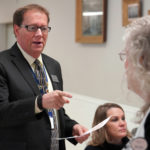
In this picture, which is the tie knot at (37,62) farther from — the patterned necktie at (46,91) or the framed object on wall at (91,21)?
the framed object on wall at (91,21)

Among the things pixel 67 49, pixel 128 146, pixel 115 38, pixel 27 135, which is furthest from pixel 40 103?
pixel 67 49

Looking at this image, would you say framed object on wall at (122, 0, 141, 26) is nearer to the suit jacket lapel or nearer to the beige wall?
the beige wall

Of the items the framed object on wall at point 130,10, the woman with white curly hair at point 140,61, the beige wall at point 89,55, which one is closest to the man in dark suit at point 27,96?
the woman with white curly hair at point 140,61

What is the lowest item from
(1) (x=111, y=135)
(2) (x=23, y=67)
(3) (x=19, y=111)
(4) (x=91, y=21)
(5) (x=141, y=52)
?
(1) (x=111, y=135)

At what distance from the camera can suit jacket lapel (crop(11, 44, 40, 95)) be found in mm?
2047

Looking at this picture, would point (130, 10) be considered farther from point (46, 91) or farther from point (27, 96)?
point (27, 96)

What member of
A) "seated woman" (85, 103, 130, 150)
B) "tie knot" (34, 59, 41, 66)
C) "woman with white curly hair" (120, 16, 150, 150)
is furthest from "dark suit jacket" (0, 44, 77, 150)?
"woman with white curly hair" (120, 16, 150, 150)

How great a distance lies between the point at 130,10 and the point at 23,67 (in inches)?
74.9

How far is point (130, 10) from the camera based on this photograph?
3455mm

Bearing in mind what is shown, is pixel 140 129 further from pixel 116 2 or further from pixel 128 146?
pixel 116 2

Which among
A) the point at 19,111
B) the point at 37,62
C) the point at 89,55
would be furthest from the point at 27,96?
the point at 89,55

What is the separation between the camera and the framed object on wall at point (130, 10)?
133 inches

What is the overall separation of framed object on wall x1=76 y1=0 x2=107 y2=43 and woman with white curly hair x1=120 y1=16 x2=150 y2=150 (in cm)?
261

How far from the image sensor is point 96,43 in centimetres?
401
